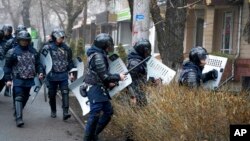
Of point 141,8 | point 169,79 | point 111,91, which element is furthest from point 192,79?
point 141,8

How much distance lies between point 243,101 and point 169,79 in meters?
2.02

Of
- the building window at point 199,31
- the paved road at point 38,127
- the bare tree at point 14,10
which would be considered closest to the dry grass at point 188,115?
the paved road at point 38,127

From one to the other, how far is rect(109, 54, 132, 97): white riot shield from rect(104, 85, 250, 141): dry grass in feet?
1.86

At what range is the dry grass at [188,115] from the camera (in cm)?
508

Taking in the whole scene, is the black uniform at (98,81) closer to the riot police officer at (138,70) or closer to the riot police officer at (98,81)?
the riot police officer at (98,81)

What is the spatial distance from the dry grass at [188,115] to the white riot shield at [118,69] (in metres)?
0.57

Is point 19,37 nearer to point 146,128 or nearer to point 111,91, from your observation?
point 111,91

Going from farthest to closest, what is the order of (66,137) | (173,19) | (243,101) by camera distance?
(173,19) < (66,137) < (243,101)

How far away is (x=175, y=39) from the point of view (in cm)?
1020

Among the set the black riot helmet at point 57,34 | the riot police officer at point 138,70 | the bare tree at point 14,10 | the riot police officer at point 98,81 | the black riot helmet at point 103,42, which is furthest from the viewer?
the bare tree at point 14,10

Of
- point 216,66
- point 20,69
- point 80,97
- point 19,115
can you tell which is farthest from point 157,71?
point 19,115

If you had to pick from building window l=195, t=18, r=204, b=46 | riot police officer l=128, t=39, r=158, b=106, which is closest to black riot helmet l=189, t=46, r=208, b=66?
riot police officer l=128, t=39, r=158, b=106

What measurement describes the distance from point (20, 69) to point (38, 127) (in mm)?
1070

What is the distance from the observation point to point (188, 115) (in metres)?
5.33
